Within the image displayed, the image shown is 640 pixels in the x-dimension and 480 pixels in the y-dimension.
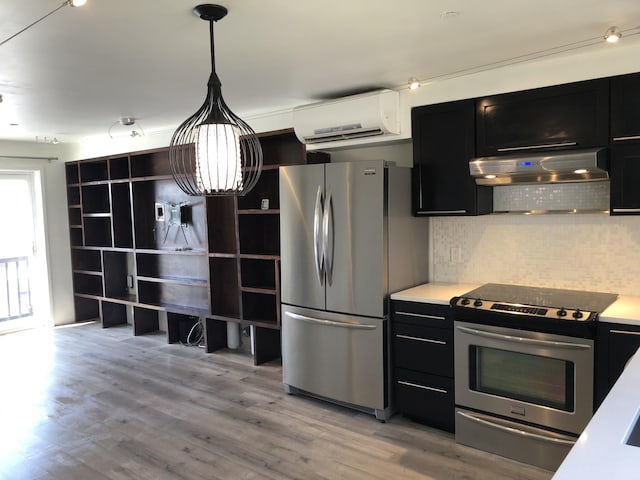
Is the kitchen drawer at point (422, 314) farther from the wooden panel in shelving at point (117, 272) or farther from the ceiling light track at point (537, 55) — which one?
the wooden panel in shelving at point (117, 272)

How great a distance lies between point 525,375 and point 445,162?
152 cm

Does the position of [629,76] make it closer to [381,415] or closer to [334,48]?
[334,48]

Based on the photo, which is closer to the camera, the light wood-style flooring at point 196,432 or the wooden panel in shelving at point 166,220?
the light wood-style flooring at point 196,432

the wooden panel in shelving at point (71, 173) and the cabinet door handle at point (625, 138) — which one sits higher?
the wooden panel in shelving at point (71, 173)

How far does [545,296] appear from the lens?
317 cm

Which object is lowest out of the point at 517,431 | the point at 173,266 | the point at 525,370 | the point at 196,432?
the point at 196,432

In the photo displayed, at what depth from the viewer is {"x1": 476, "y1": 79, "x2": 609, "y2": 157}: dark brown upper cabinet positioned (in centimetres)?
294

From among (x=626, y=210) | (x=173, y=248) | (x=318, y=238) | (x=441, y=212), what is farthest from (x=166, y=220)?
(x=626, y=210)

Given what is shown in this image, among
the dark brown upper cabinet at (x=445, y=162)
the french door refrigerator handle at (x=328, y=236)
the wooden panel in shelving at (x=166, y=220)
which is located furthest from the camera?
the wooden panel in shelving at (x=166, y=220)

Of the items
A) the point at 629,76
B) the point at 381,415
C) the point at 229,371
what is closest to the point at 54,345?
the point at 229,371

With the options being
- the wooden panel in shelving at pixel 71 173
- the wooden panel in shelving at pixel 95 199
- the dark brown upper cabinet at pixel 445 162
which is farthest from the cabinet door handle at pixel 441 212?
the wooden panel in shelving at pixel 71 173

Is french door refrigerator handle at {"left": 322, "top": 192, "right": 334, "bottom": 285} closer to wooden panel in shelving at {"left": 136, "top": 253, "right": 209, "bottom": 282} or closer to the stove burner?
the stove burner

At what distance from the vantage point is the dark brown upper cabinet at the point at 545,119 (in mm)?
2938

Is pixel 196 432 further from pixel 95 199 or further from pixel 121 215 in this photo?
pixel 95 199
